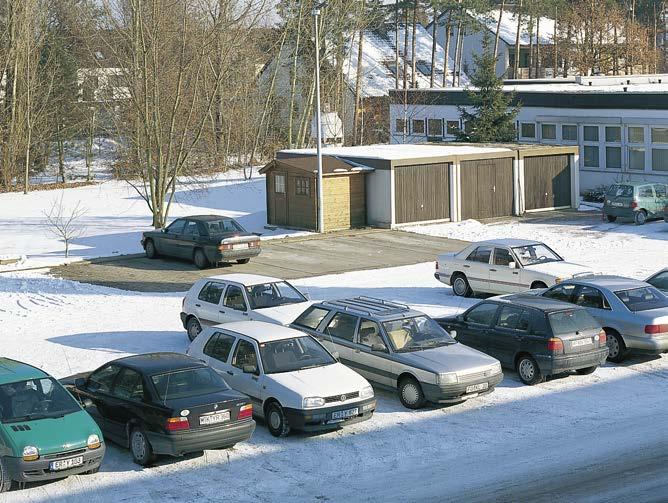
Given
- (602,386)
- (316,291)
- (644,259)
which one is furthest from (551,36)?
(602,386)

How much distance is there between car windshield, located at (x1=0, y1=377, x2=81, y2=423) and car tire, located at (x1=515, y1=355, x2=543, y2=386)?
749cm

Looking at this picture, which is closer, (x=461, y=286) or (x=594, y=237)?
(x=461, y=286)

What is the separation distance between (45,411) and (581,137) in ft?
128

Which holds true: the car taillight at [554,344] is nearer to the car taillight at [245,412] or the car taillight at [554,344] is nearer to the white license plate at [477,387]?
the white license plate at [477,387]

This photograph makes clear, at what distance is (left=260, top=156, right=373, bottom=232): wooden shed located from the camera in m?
37.9

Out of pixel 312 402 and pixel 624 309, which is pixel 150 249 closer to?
pixel 624 309

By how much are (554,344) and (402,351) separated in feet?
8.38

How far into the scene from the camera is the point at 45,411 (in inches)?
511

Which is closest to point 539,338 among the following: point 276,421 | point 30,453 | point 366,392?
point 366,392

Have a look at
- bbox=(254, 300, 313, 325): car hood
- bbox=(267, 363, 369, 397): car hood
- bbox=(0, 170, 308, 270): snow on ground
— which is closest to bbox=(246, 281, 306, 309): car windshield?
bbox=(254, 300, 313, 325): car hood

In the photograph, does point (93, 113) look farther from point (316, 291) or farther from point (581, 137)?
point (316, 291)

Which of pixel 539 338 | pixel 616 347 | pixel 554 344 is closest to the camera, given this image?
pixel 554 344

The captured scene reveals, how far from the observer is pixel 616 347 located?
18719 mm

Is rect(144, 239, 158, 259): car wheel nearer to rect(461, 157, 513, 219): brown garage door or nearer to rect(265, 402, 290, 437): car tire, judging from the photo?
rect(461, 157, 513, 219): brown garage door
